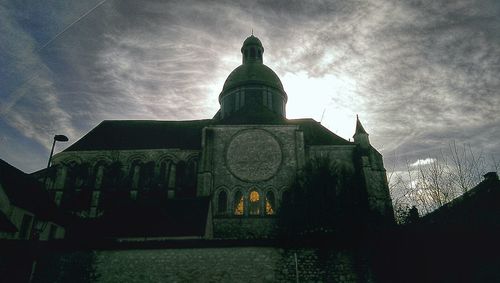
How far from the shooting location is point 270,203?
2238cm

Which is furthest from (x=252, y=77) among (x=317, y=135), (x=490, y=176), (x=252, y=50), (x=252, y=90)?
(x=490, y=176)

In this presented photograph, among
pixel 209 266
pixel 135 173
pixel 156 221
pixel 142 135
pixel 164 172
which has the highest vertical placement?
pixel 142 135

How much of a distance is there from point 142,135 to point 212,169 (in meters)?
8.97

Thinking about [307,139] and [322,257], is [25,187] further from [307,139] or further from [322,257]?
[307,139]

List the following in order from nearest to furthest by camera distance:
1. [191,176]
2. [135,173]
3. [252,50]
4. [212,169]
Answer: [212,169], [191,176], [135,173], [252,50]

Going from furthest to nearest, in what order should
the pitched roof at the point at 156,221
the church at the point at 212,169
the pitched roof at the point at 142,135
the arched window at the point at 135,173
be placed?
the pitched roof at the point at 142,135 → the arched window at the point at 135,173 → the church at the point at 212,169 → the pitched roof at the point at 156,221

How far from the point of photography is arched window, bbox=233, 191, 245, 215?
22141mm

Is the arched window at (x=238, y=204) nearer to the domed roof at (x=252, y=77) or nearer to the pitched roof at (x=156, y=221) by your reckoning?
the pitched roof at (x=156, y=221)

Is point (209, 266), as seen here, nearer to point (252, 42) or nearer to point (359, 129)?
point (359, 129)

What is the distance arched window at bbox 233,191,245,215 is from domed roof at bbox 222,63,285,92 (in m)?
11.5

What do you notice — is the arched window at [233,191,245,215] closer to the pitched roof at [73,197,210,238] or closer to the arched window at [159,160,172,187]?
the pitched roof at [73,197,210,238]

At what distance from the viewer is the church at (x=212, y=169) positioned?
70.2ft

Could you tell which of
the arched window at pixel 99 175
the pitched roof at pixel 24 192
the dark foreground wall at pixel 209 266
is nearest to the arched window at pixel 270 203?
the dark foreground wall at pixel 209 266

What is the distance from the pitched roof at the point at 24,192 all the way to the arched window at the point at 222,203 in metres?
9.50
